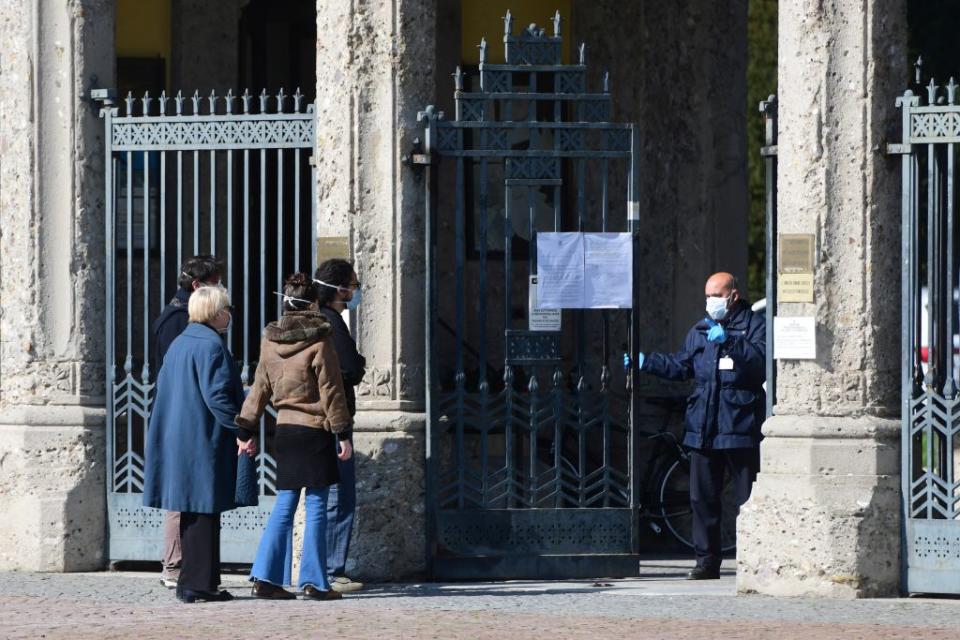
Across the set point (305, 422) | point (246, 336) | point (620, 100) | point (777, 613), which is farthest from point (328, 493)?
point (620, 100)

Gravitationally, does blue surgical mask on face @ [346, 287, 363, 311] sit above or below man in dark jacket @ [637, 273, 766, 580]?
above

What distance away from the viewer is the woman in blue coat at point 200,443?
1026 centimetres

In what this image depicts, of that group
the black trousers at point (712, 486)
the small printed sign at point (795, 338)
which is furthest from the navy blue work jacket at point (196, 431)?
the black trousers at point (712, 486)

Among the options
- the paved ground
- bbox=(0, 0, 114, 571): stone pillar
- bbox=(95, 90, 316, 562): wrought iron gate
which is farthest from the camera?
bbox=(0, 0, 114, 571): stone pillar

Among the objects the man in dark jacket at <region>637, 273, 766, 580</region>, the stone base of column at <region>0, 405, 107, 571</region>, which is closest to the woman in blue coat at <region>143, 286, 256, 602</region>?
the stone base of column at <region>0, 405, 107, 571</region>

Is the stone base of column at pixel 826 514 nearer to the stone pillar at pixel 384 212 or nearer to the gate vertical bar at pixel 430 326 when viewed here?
the gate vertical bar at pixel 430 326

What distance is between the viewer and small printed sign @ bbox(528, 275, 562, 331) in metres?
11.5

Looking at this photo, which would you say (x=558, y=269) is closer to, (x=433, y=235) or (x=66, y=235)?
(x=433, y=235)

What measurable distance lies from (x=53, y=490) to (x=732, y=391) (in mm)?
3795

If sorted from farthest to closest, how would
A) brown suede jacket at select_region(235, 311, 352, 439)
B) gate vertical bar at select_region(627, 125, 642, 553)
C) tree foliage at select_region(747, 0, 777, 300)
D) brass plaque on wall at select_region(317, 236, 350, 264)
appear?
tree foliage at select_region(747, 0, 777, 300) → gate vertical bar at select_region(627, 125, 642, 553) → brass plaque on wall at select_region(317, 236, 350, 264) → brown suede jacket at select_region(235, 311, 352, 439)

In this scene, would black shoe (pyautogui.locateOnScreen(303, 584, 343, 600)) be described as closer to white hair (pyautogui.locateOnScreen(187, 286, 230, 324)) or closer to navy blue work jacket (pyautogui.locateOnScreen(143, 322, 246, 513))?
navy blue work jacket (pyautogui.locateOnScreen(143, 322, 246, 513))

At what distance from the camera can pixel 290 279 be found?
1036cm

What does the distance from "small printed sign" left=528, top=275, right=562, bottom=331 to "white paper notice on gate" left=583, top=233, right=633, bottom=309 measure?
7.5 inches

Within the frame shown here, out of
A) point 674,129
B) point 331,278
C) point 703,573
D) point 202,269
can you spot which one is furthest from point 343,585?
point 674,129
